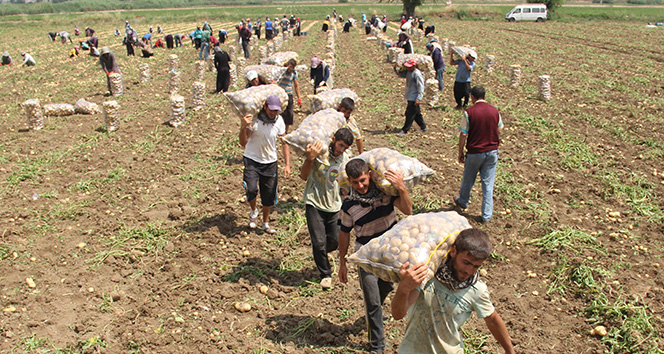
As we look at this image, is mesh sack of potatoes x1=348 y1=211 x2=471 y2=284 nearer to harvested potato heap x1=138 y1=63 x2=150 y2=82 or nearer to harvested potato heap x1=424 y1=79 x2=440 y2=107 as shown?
harvested potato heap x1=424 y1=79 x2=440 y2=107

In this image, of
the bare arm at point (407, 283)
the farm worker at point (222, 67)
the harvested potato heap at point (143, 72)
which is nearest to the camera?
the bare arm at point (407, 283)

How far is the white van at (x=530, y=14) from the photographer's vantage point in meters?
50.9

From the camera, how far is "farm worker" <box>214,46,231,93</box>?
15.8m

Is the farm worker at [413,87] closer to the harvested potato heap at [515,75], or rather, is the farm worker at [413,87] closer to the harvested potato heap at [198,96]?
the harvested potato heap at [198,96]

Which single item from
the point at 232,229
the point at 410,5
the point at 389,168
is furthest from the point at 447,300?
the point at 410,5

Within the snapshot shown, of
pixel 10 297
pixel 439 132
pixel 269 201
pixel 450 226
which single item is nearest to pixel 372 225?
pixel 450 226

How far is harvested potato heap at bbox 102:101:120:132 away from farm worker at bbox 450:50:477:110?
9071mm

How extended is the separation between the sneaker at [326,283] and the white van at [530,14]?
173 feet

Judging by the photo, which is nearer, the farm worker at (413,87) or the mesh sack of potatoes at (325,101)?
the mesh sack of potatoes at (325,101)

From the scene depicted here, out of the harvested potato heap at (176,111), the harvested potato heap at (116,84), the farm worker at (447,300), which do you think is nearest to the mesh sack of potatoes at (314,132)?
the farm worker at (447,300)

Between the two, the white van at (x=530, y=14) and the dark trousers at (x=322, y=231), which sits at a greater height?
the white van at (x=530, y=14)

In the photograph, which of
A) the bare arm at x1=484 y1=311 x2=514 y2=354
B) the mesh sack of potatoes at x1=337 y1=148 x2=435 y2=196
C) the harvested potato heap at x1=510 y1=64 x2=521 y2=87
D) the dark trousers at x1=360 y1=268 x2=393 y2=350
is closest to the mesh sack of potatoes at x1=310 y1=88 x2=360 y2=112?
the mesh sack of potatoes at x1=337 y1=148 x2=435 y2=196

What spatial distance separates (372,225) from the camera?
15.5 ft

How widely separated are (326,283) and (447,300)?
2.98 metres
